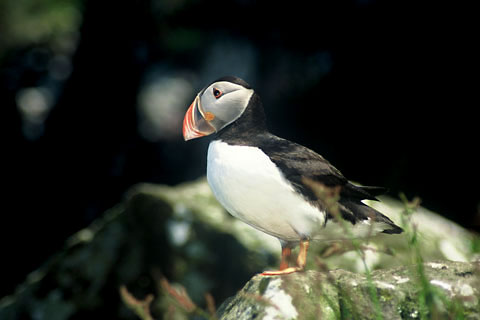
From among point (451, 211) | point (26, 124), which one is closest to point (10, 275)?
point (26, 124)

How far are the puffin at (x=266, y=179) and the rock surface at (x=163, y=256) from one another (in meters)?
1.26

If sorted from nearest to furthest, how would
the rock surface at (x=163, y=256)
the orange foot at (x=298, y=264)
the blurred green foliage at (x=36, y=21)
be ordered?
the orange foot at (x=298, y=264), the rock surface at (x=163, y=256), the blurred green foliage at (x=36, y=21)

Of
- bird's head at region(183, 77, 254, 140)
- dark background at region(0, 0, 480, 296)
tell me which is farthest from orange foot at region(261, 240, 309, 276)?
dark background at region(0, 0, 480, 296)

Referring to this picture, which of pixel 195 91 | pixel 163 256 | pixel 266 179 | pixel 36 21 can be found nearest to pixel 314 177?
pixel 266 179

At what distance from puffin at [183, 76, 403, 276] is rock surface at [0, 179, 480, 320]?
126 cm

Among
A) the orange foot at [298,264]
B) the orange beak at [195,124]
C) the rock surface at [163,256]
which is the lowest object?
the rock surface at [163,256]

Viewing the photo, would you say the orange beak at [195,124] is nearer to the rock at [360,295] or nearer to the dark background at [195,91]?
the rock at [360,295]

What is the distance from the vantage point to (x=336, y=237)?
2545 millimetres

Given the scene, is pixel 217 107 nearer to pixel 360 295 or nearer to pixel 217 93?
pixel 217 93

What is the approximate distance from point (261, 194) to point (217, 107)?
496 millimetres

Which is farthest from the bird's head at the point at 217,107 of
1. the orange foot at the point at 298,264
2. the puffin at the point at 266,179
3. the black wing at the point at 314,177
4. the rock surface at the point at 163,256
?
the rock surface at the point at 163,256

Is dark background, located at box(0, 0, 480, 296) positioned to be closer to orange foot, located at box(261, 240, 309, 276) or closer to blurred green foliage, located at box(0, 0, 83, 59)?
blurred green foliage, located at box(0, 0, 83, 59)

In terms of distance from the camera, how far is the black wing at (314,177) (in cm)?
237

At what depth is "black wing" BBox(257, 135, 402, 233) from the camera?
7.78 feet
